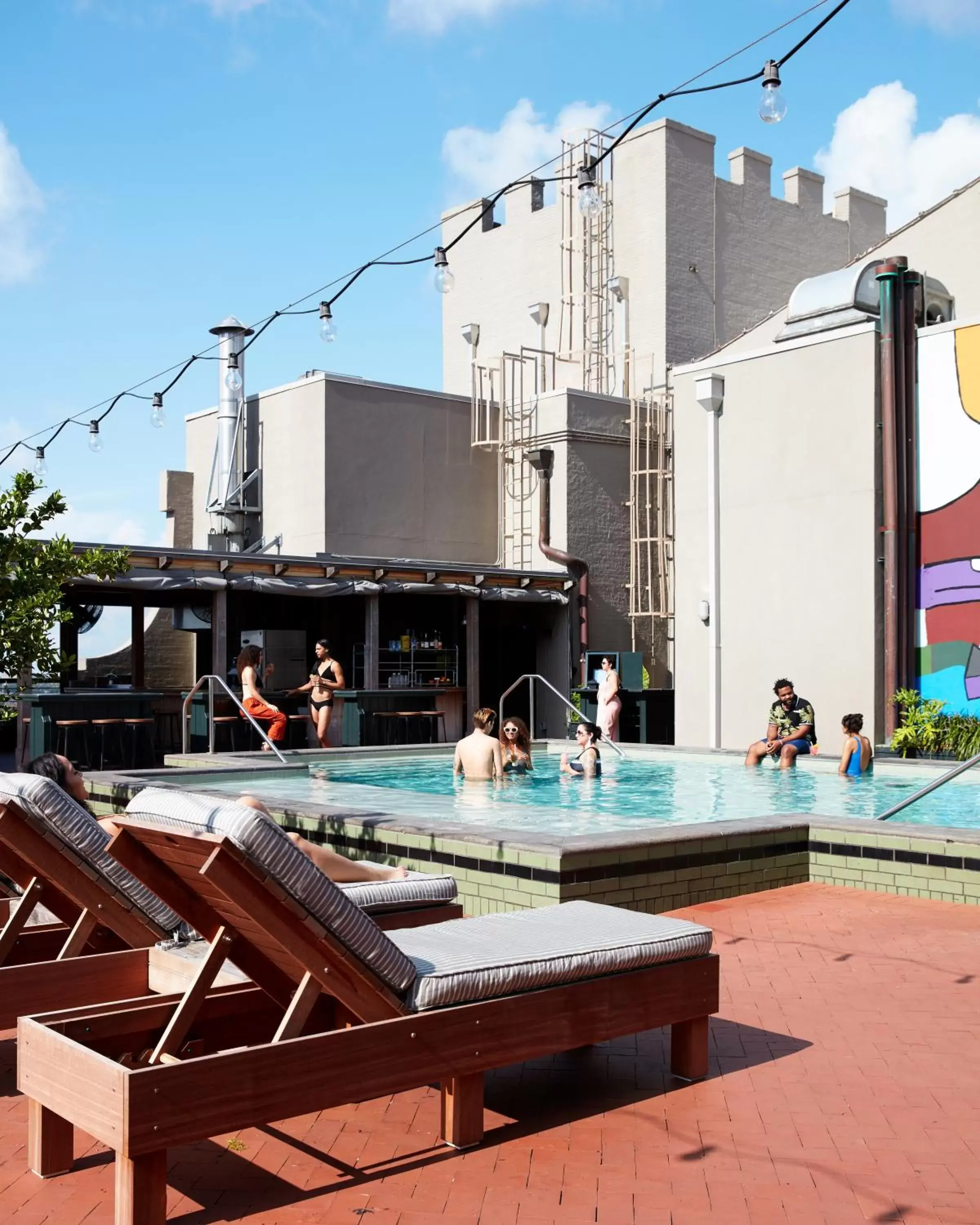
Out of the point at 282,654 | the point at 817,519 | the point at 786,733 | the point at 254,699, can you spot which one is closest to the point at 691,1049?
the point at 786,733

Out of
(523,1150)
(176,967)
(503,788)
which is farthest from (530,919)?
(503,788)

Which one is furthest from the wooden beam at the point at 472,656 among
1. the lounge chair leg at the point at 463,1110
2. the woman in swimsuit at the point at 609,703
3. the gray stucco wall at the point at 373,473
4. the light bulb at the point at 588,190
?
the lounge chair leg at the point at 463,1110

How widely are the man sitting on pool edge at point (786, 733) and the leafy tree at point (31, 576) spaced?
28.8 feet

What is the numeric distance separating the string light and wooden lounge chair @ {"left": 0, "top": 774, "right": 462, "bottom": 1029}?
656cm

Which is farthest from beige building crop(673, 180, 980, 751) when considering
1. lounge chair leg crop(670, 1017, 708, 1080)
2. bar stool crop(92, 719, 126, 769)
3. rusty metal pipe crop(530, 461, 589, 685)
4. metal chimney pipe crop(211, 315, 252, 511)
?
lounge chair leg crop(670, 1017, 708, 1080)

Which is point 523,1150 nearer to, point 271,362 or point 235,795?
point 235,795

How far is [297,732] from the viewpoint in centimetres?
1827

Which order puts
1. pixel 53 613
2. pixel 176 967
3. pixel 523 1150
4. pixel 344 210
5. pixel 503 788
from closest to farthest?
pixel 523 1150
pixel 176 967
pixel 53 613
pixel 503 788
pixel 344 210

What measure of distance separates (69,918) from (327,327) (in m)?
9.82

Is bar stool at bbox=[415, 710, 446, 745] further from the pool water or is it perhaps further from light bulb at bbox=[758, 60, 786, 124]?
light bulb at bbox=[758, 60, 786, 124]

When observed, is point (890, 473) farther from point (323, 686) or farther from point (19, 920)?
point (19, 920)

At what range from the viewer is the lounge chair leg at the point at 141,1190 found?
2973mm

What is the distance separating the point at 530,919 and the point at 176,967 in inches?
45.8

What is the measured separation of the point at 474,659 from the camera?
67.6ft
